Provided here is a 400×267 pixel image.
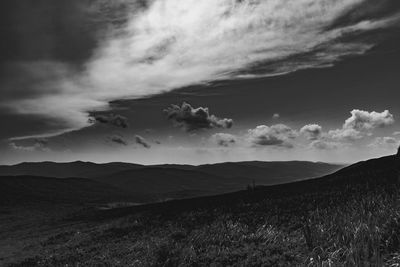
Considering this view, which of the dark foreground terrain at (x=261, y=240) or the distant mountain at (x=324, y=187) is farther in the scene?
the distant mountain at (x=324, y=187)

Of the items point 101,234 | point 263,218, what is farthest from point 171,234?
point 101,234

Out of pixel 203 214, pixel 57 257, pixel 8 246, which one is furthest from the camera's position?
pixel 8 246

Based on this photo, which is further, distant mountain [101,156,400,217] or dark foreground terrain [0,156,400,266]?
distant mountain [101,156,400,217]

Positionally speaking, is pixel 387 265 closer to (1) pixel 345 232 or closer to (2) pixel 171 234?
(1) pixel 345 232

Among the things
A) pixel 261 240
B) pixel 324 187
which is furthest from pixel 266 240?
pixel 324 187

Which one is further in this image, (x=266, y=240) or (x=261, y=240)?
(x=261, y=240)

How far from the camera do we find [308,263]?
11641 millimetres

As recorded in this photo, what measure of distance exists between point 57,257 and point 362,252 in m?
20.4

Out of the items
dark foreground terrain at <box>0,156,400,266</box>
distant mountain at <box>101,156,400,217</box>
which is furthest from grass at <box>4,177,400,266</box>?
distant mountain at <box>101,156,400,217</box>

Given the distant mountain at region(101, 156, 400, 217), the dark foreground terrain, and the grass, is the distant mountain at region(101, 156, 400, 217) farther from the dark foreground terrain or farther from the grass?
the grass

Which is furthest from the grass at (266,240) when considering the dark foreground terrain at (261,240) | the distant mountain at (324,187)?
the distant mountain at (324,187)

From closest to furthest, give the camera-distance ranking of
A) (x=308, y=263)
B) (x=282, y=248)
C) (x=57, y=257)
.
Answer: (x=308, y=263) < (x=282, y=248) < (x=57, y=257)

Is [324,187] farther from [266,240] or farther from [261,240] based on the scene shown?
[266,240]

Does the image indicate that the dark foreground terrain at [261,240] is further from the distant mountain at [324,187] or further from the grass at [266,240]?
the distant mountain at [324,187]
